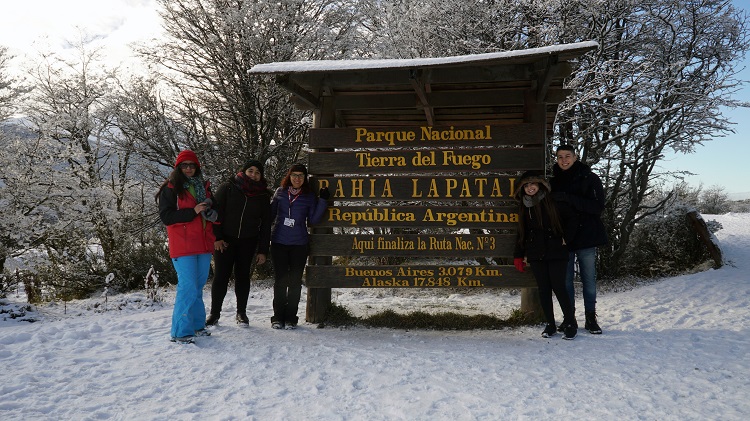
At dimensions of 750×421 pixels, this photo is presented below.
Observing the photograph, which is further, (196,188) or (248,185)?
(248,185)

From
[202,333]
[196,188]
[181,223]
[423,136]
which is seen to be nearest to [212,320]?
[202,333]

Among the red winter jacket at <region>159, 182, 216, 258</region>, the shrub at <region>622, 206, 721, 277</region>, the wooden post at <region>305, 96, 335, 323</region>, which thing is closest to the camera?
the red winter jacket at <region>159, 182, 216, 258</region>

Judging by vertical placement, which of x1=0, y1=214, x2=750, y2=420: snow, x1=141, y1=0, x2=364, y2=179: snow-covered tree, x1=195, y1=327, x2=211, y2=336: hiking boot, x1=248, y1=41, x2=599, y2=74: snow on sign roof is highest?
x1=141, y1=0, x2=364, y2=179: snow-covered tree

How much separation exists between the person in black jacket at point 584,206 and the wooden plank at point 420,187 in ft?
1.73

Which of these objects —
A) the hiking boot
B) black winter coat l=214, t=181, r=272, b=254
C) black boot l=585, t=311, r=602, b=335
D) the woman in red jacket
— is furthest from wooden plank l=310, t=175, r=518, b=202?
the hiking boot

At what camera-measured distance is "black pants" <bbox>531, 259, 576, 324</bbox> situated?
189 inches

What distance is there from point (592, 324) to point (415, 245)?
6.89 ft

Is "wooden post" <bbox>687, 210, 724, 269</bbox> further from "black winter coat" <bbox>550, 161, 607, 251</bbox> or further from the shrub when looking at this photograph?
"black winter coat" <bbox>550, 161, 607, 251</bbox>

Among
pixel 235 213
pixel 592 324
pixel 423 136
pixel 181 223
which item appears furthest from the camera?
pixel 423 136

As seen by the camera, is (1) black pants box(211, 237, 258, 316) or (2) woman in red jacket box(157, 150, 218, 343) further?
(1) black pants box(211, 237, 258, 316)

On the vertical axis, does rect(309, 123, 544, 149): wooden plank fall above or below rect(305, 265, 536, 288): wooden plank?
above

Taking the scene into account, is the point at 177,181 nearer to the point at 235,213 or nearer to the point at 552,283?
the point at 235,213

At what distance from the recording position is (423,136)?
5.45 m

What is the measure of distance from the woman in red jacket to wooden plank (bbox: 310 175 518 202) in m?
1.41
